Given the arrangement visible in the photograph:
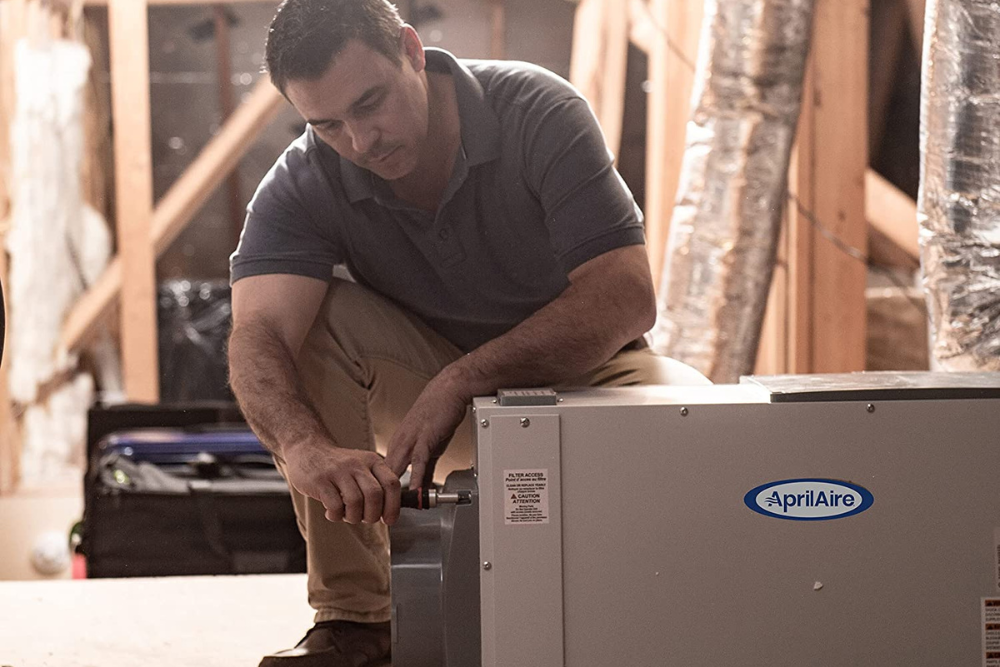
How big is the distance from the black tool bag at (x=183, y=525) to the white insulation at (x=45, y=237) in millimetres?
1300

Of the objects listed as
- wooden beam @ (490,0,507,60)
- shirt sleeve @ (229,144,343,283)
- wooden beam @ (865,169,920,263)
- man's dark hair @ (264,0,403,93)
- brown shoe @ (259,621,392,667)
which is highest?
wooden beam @ (490,0,507,60)

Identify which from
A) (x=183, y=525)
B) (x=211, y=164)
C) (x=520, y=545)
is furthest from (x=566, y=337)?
(x=211, y=164)

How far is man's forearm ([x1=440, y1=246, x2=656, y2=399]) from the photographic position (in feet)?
3.53

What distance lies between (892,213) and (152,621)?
187 cm

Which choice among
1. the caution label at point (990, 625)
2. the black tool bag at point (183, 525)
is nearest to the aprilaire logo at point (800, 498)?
the caution label at point (990, 625)

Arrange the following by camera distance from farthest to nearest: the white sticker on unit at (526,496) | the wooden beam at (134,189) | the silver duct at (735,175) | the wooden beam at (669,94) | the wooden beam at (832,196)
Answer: the wooden beam at (134,189)
the wooden beam at (669,94)
the wooden beam at (832,196)
the silver duct at (735,175)
the white sticker on unit at (526,496)

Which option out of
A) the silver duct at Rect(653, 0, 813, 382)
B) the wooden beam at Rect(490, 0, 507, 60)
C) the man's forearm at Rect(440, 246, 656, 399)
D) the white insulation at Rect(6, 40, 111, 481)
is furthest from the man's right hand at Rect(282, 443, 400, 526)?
the wooden beam at Rect(490, 0, 507, 60)

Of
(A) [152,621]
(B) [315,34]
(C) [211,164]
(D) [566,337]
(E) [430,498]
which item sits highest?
(C) [211,164]

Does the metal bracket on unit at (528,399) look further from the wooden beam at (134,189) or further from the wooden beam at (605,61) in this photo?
the wooden beam at (134,189)

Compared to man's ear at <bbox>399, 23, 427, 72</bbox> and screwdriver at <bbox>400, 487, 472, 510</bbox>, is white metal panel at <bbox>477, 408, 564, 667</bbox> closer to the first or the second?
screwdriver at <bbox>400, 487, 472, 510</bbox>

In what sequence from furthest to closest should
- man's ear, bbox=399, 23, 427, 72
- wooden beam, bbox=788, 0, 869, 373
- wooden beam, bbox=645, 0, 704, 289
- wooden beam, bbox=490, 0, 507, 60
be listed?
wooden beam, bbox=490, 0, 507, 60
wooden beam, bbox=645, 0, 704, 289
wooden beam, bbox=788, 0, 869, 373
man's ear, bbox=399, 23, 427, 72

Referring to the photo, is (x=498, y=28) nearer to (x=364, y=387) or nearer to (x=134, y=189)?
(x=134, y=189)

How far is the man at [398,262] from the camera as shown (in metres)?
1.19

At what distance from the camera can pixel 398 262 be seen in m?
1.39
